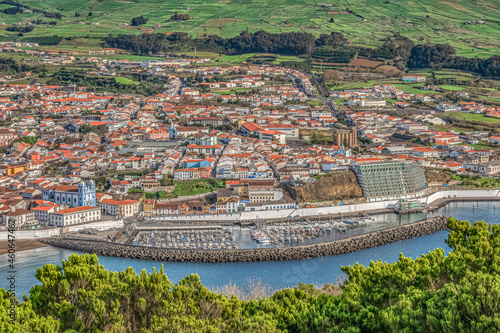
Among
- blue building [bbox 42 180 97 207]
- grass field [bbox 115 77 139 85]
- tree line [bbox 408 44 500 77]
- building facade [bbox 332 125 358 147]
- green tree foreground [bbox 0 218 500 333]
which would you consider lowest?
blue building [bbox 42 180 97 207]

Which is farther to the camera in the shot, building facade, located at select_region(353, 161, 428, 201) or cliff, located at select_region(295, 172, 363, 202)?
building facade, located at select_region(353, 161, 428, 201)

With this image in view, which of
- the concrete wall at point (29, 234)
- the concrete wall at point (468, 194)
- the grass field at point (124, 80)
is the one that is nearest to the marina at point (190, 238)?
the concrete wall at point (29, 234)

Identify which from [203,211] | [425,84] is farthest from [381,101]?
[203,211]

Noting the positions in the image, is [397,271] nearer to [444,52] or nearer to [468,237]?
[468,237]

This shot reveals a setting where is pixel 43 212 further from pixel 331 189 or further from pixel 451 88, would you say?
pixel 451 88

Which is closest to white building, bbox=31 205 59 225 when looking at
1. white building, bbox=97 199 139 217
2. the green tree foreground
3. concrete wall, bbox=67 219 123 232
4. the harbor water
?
concrete wall, bbox=67 219 123 232

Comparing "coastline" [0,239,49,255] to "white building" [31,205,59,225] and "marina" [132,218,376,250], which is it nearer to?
"white building" [31,205,59,225]

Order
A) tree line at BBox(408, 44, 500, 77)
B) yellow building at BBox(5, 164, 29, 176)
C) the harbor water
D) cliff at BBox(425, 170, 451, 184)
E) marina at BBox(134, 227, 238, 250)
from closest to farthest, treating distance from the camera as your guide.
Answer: the harbor water
marina at BBox(134, 227, 238, 250)
yellow building at BBox(5, 164, 29, 176)
cliff at BBox(425, 170, 451, 184)
tree line at BBox(408, 44, 500, 77)
